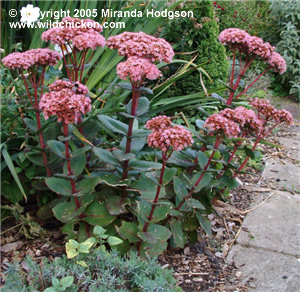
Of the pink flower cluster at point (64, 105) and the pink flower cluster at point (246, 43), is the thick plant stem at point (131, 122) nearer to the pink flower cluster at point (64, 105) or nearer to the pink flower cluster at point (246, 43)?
the pink flower cluster at point (64, 105)

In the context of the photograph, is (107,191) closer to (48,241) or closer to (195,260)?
(48,241)

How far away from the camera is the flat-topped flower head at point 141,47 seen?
65.5 inches

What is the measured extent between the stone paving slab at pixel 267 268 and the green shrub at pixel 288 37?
4171 millimetres

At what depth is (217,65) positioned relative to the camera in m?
3.89

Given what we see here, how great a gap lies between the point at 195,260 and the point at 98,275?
36.9 inches

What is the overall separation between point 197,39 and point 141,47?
2310 millimetres

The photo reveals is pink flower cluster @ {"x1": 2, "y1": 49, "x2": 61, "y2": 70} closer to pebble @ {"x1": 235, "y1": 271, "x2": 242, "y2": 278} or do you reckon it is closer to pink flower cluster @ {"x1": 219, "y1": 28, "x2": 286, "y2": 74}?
pink flower cluster @ {"x1": 219, "y1": 28, "x2": 286, "y2": 74}

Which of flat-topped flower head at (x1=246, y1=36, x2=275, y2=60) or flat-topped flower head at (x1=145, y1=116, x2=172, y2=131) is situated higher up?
flat-topped flower head at (x1=246, y1=36, x2=275, y2=60)

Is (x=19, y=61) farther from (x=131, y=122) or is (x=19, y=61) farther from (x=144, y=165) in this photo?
(x=144, y=165)

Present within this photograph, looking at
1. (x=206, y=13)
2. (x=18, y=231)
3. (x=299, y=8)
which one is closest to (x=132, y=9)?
(x=206, y=13)

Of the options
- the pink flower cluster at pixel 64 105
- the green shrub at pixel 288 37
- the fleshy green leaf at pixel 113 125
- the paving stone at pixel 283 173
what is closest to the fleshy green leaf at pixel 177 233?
the fleshy green leaf at pixel 113 125

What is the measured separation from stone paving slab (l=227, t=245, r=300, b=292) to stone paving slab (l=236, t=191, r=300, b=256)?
7 centimetres

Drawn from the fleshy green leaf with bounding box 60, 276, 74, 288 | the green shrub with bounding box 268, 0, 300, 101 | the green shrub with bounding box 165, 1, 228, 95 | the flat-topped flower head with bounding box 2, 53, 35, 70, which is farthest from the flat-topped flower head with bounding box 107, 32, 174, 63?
the green shrub with bounding box 268, 0, 300, 101

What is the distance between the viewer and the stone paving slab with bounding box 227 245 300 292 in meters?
2.03
